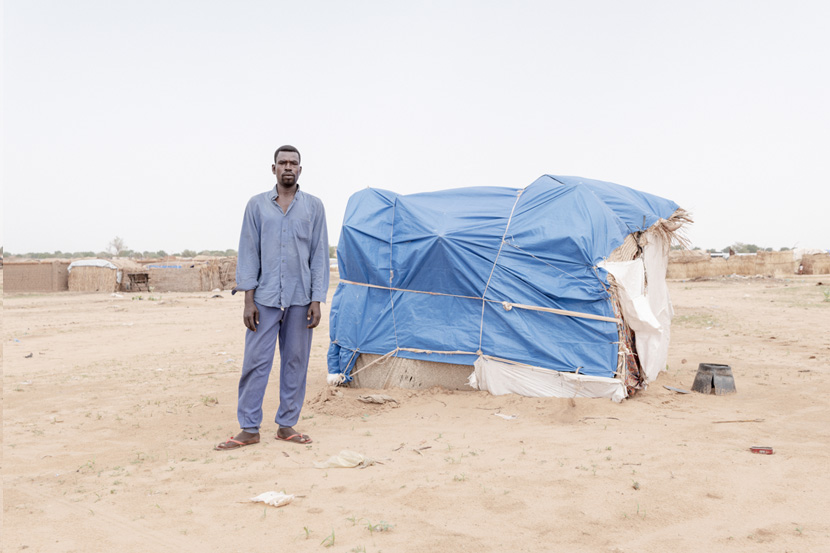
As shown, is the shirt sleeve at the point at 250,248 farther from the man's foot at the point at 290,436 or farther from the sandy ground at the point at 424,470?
the sandy ground at the point at 424,470

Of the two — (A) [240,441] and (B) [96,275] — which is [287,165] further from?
(B) [96,275]

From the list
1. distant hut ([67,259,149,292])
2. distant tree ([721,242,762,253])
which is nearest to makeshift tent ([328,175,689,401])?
distant hut ([67,259,149,292])

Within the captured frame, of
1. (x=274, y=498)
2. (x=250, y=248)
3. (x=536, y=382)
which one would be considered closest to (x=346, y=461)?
(x=274, y=498)

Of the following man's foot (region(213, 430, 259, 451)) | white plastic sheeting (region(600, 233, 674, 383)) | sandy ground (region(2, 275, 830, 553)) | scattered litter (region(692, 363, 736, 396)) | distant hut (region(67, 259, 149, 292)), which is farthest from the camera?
distant hut (region(67, 259, 149, 292))

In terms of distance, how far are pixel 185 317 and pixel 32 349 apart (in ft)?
16.8

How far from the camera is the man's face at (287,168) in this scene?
4320 mm

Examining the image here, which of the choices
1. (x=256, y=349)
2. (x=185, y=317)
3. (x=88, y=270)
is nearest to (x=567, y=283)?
(x=256, y=349)

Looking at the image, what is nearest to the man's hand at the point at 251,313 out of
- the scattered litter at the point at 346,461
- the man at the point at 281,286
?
the man at the point at 281,286

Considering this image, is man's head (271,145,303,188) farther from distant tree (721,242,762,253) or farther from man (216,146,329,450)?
distant tree (721,242,762,253)

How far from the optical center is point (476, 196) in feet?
22.0

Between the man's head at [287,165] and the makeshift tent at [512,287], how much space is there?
189 cm

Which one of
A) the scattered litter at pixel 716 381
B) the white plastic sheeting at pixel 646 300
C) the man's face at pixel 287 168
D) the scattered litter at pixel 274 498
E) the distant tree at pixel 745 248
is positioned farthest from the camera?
the distant tree at pixel 745 248

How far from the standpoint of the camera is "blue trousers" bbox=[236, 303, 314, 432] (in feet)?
14.1

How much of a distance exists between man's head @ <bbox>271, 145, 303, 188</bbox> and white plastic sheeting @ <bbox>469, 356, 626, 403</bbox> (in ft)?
8.40
